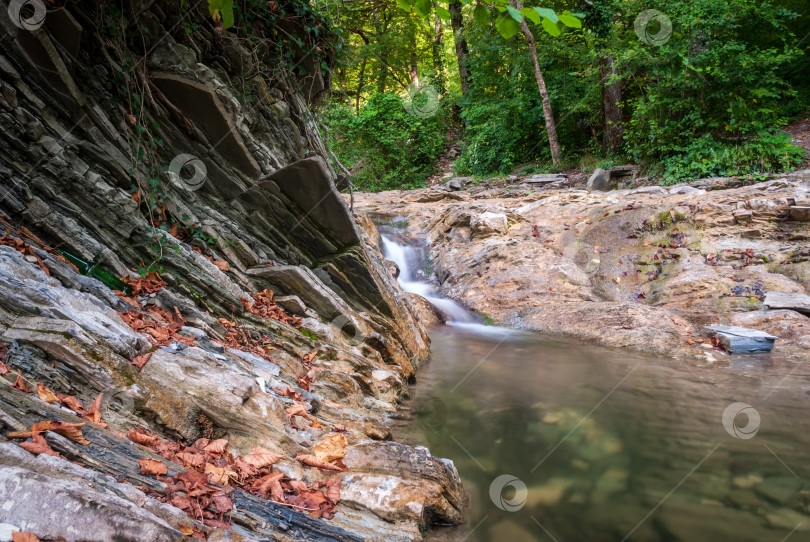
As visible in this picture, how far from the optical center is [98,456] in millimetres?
1951

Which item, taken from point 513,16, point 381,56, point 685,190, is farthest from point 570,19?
point 381,56

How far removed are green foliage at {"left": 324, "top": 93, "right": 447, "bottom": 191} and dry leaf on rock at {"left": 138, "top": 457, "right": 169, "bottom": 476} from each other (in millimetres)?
20496

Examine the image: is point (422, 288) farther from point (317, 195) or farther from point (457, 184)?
point (457, 184)

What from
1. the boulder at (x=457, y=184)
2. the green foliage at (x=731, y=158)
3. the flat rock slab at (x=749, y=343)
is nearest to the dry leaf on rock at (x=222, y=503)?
the flat rock slab at (x=749, y=343)

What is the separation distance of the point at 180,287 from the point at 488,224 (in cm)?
792

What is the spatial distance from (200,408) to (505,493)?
228 centimetres

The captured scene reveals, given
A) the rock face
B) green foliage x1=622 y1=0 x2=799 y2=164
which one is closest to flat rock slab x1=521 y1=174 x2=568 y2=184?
green foliage x1=622 y1=0 x2=799 y2=164

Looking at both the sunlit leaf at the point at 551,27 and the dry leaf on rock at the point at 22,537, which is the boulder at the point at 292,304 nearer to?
the dry leaf on rock at the point at 22,537

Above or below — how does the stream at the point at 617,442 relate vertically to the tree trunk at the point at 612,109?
below

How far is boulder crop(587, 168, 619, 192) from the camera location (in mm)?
13750

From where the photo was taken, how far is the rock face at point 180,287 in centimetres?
219

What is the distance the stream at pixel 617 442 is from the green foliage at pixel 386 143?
16.6 meters

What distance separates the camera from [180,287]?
397 centimetres

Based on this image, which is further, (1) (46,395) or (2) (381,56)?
(2) (381,56)
